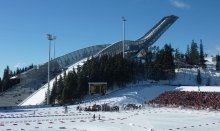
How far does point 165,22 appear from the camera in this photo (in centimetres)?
12962

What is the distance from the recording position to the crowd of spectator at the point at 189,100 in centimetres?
6104

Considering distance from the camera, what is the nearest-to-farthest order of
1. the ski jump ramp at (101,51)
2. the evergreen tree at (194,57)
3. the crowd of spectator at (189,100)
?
the crowd of spectator at (189,100), the ski jump ramp at (101,51), the evergreen tree at (194,57)

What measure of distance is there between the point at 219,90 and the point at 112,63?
2498 centimetres

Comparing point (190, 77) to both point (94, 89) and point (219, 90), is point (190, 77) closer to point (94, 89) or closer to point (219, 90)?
point (219, 90)

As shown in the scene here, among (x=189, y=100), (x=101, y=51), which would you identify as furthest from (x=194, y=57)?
(x=189, y=100)

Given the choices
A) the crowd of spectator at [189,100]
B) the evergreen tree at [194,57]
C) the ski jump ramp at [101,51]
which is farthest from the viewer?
the evergreen tree at [194,57]

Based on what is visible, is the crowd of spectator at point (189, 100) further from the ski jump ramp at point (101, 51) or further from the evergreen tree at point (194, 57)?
the evergreen tree at point (194, 57)

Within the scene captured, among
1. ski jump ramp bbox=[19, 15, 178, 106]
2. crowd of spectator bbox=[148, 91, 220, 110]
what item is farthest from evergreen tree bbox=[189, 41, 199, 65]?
crowd of spectator bbox=[148, 91, 220, 110]

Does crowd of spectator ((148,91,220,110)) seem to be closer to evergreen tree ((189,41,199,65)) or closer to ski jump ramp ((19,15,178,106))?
ski jump ramp ((19,15,178,106))

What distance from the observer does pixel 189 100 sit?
216ft

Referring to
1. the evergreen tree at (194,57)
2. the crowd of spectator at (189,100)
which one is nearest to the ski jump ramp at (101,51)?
the evergreen tree at (194,57)

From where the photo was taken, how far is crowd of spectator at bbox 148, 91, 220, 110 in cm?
6104

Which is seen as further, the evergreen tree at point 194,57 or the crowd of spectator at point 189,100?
the evergreen tree at point 194,57

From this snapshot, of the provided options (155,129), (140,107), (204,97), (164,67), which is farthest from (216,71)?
(155,129)
